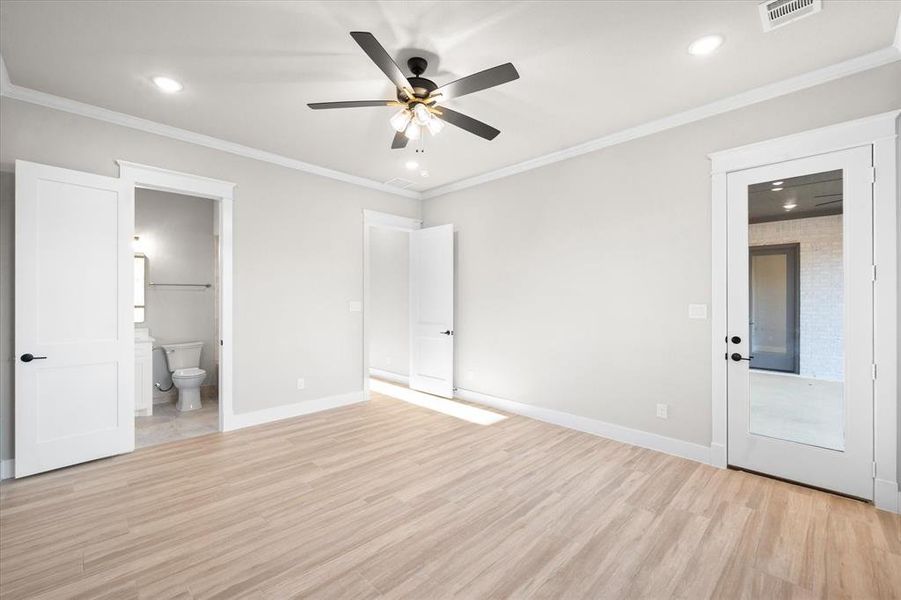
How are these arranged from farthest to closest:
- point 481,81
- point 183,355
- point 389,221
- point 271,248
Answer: point 389,221 → point 183,355 → point 271,248 → point 481,81

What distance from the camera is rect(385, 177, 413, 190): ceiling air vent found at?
17.3ft

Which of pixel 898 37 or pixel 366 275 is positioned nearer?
pixel 898 37

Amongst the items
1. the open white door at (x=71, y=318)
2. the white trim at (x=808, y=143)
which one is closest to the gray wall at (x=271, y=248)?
the open white door at (x=71, y=318)

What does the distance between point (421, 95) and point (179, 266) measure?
14.9ft

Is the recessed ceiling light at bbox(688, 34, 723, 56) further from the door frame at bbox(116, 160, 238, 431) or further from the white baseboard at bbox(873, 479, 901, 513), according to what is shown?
the door frame at bbox(116, 160, 238, 431)

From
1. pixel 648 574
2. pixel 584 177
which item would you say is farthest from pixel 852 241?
pixel 648 574

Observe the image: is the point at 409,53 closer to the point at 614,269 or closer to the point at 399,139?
the point at 399,139

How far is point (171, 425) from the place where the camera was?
14.0ft

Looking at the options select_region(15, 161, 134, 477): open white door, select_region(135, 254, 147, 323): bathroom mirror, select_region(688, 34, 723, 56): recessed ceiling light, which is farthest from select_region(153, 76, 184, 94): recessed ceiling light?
select_region(688, 34, 723, 56): recessed ceiling light

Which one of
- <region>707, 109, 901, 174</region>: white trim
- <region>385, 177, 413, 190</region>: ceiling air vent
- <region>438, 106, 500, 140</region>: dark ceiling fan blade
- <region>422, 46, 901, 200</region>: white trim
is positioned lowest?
<region>707, 109, 901, 174</region>: white trim

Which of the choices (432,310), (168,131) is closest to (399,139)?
(168,131)

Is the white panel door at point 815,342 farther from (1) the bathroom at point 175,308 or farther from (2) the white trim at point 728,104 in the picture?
(1) the bathroom at point 175,308

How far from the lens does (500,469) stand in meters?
3.18

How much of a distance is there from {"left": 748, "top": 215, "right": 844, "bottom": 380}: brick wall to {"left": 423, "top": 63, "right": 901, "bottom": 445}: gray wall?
1.93 ft
